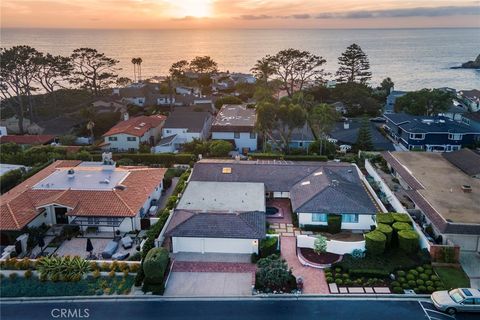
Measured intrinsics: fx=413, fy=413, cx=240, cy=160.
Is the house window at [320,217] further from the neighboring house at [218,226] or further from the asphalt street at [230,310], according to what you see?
the asphalt street at [230,310]

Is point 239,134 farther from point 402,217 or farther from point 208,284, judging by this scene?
point 208,284

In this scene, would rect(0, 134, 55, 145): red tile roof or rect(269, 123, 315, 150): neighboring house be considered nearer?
rect(269, 123, 315, 150): neighboring house

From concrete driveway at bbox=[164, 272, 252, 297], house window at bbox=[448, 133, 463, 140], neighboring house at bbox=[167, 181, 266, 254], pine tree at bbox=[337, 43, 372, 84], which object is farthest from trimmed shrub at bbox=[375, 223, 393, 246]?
pine tree at bbox=[337, 43, 372, 84]

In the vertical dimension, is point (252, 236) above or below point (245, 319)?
above

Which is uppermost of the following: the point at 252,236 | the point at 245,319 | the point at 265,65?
the point at 265,65

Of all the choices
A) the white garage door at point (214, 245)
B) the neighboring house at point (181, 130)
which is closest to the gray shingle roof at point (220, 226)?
the white garage door at point (214, 245)

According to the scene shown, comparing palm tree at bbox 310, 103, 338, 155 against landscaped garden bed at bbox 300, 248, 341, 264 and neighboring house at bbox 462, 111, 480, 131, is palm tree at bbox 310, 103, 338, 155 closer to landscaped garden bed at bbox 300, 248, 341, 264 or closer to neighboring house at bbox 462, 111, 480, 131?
landscaped garden bed at bbox 300, 248, 341, 264

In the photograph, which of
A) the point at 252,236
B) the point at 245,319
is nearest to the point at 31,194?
the point at 252,236

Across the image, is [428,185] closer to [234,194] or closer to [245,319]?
[234,194]

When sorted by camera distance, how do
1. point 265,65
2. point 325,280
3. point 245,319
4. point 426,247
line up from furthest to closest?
point 265,65 < point 426,247 < point 325,280 < point 245,319
